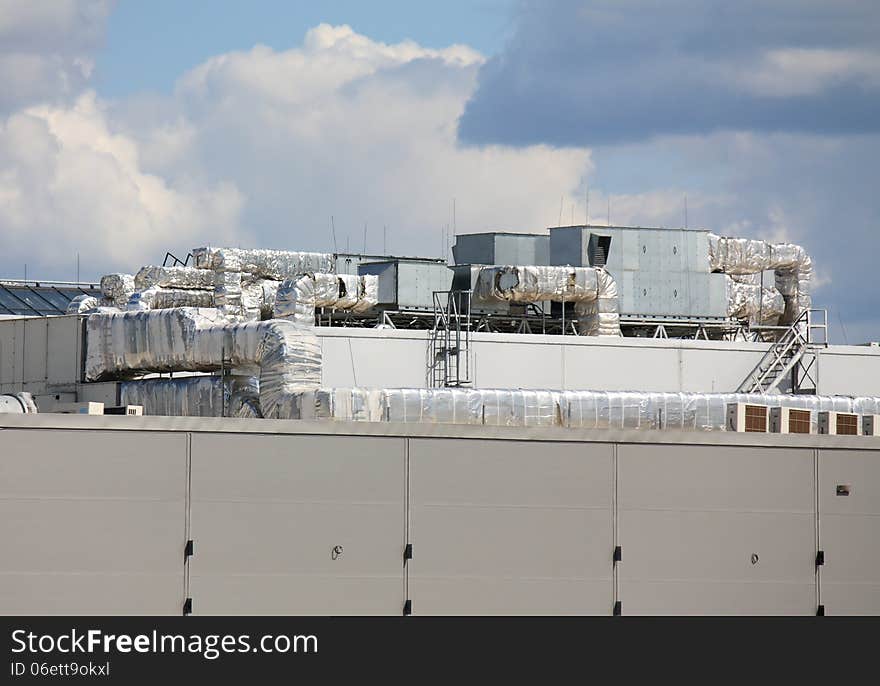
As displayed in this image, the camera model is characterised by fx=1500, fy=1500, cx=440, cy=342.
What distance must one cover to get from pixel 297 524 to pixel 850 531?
812 cm

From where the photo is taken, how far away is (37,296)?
2199 inches

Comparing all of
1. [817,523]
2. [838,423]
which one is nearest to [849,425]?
[838,423]

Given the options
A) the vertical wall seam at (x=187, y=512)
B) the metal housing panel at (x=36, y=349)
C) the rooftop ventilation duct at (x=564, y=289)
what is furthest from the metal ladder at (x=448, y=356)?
the vertical wall seam at (x=187, y=512)

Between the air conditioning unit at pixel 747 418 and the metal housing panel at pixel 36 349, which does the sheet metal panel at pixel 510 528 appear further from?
the metal housing panel at pixel 36 349

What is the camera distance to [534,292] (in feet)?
130

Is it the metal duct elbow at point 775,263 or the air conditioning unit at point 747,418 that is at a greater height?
the metal duct elbow at point 775,263

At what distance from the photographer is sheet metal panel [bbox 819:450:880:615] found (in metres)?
21.3

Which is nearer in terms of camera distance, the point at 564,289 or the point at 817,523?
the point at 817,523

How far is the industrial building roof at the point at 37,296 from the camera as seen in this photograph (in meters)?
54.1

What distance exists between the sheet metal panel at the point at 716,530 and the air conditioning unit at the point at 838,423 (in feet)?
13.0

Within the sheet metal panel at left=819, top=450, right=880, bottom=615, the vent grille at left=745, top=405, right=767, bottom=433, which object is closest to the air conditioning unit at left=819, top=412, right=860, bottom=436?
the vent grille at left=745, top=405, right=767, bottom=433

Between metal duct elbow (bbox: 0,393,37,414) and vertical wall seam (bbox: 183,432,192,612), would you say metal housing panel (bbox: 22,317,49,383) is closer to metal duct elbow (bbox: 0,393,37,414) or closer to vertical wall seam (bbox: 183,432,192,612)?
metal duct elbow (bbox: 0,393,37,414)

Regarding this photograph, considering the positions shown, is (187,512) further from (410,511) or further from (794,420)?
(794,420)
